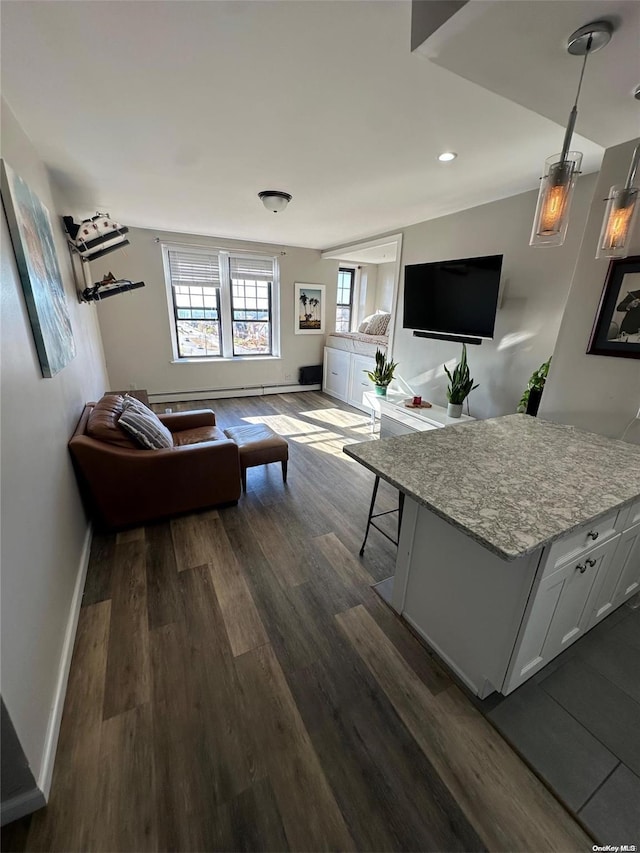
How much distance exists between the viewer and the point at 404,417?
11.7ft

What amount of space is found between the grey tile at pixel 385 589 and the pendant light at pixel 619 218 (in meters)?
1.83

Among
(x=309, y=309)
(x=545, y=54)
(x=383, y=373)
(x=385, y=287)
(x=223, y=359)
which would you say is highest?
A: (x=545, y=54)

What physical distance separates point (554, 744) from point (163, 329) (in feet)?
18.5

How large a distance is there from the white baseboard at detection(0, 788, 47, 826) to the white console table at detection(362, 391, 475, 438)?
2960 mm

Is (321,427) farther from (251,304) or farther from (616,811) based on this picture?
(616,811)

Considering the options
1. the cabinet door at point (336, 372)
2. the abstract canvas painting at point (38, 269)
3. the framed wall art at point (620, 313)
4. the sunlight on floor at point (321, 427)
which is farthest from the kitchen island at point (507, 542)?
the cabinet door at point (336, 372)

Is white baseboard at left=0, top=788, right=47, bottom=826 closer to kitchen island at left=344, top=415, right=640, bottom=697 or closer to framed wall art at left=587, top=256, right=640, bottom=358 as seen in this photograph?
kitchen island at left=344, top=415, right=640, bottom=697

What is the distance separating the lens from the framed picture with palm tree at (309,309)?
5.75m

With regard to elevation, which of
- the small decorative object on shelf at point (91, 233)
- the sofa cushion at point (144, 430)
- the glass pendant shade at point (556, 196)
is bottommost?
the sofa cushion at point (144, 430)

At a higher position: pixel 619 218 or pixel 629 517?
pixel 619 218

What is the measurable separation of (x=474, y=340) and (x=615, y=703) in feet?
8.78

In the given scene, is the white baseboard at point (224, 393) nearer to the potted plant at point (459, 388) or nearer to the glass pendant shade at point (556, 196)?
the potted plant at point (459, 388)

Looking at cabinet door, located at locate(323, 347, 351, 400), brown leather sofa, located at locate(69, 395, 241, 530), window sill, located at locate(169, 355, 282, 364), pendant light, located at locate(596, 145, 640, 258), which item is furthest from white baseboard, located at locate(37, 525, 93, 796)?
cabinet door, located at locate(323, 347, 351, 400)

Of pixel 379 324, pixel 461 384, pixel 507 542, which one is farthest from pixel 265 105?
pixel 379 324
